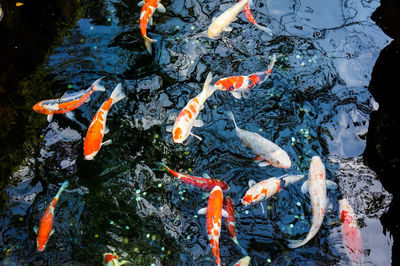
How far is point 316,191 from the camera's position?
3.55 m

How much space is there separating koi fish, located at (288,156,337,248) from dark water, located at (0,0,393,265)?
86 mm

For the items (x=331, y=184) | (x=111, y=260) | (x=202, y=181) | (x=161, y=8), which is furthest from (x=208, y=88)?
(x=111, y=260)

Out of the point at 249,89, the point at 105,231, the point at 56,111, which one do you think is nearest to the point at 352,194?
the point at 249,89

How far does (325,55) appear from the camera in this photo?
15.5ft

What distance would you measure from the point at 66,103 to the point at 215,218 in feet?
7.43

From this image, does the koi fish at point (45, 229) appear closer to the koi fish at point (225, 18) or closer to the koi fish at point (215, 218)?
the koi fish at point (215, 218)

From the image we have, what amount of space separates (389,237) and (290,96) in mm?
1948

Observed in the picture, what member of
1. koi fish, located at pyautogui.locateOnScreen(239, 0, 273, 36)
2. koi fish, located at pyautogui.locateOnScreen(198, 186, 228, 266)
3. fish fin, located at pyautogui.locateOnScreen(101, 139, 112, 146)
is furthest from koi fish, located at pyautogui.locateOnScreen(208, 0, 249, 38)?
koi fish, located at pyautogui.locateOnScreen(198, 186, 228, 266)

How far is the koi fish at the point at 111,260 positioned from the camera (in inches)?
131

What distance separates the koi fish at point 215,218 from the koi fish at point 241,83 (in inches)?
52.4

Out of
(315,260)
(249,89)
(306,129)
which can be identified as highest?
(249,89)

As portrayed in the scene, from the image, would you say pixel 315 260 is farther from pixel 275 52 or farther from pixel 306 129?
pixel 275 52

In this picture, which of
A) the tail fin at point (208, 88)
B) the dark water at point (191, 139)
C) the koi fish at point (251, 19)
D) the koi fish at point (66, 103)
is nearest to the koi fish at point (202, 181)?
the dark water at point (191, 139)

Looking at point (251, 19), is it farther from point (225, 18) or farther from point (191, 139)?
point (191, 139)
